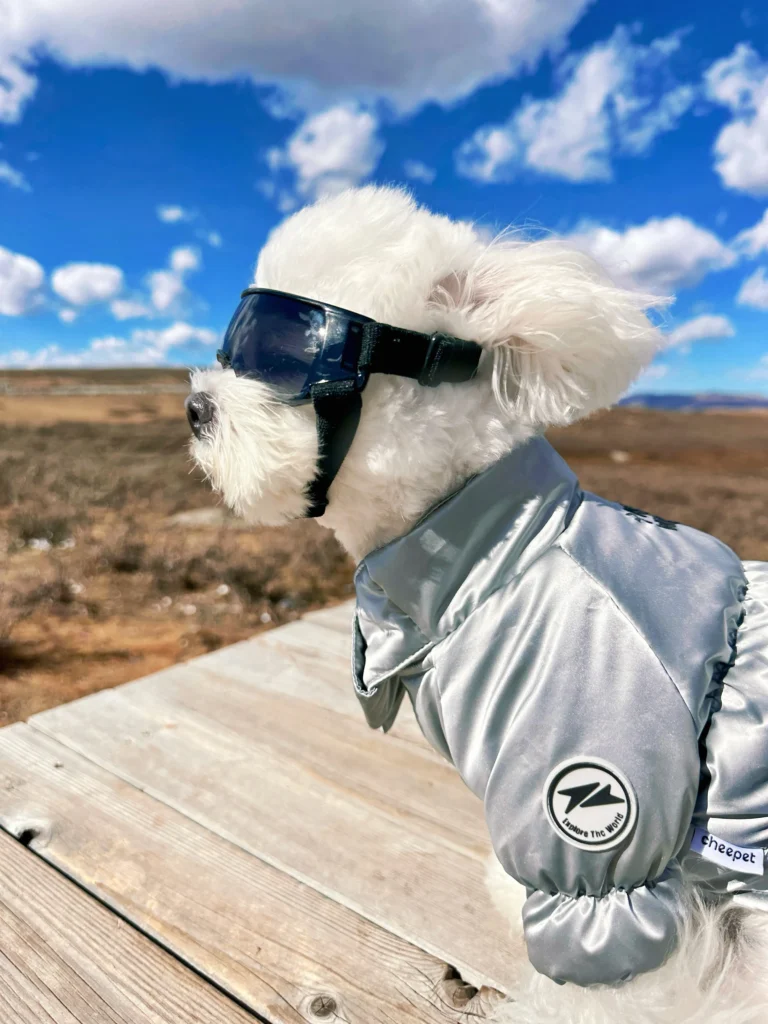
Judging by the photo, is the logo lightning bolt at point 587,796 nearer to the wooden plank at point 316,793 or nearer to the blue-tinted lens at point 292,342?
the wooden plank at point 316,793

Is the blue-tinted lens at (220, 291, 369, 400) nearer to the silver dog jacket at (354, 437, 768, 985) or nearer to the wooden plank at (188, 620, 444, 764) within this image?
the silver dog jacket at (354, 437, 768, 985)

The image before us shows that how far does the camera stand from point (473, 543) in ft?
3.65

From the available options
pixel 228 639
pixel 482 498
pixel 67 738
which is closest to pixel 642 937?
pixel 482 498

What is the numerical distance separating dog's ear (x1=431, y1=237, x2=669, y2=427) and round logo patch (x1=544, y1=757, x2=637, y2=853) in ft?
1.85

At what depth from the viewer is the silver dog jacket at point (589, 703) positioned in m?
0.96

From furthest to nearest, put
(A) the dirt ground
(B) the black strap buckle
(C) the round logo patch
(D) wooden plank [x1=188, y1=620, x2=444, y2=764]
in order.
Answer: (A) the dirt ground < (D) wooden plank [x1=188, y1=620, x2=444, y2=764] < (B) the black strap buckle < (C) the round logo patch

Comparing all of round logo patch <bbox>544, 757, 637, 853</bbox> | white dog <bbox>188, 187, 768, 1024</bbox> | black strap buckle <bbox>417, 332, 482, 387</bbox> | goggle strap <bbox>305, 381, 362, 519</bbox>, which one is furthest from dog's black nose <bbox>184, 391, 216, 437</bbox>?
round logo patch <bbox>544, 757, 637, 853</bbox>

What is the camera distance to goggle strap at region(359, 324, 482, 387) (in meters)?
1.08

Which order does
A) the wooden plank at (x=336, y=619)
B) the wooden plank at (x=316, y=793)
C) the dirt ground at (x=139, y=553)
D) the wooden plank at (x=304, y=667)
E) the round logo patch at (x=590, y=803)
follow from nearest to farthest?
the round logo patch at (x=590, y=803) → the wooden plank at (x=316, y=793) → the wooden plank at (x=304, y=667) → the wooden plank at (x=336, y=619) → the dirt ground at (x=139, y=553)

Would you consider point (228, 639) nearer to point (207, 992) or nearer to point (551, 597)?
point (207, 992)

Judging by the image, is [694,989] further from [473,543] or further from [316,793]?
[316,793]

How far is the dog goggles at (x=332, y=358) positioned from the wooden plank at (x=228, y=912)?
83 cm

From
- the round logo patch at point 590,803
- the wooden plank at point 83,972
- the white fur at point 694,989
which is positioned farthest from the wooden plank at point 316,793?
the round logo patch at point 590,803

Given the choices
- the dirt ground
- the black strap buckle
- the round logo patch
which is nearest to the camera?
the round logo patch
